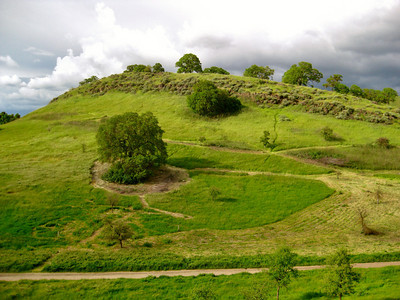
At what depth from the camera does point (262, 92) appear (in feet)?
327

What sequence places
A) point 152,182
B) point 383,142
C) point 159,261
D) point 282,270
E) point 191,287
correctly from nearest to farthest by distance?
point 282,270 → point 191,287 → point 159,261 → point 152,182 → point 383,142

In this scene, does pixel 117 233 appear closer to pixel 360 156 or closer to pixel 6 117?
pixel 360 156

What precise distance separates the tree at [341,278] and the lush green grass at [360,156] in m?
42.8

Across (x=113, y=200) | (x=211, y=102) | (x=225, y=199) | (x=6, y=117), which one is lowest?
(x=225, y=199)

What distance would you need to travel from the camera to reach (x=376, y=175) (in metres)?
53.1

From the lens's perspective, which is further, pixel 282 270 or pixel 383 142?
pixel 383 142

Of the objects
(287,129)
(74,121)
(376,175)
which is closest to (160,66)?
(74,121)

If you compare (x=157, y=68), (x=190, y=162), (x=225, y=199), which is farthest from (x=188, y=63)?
(x=225, y=199)

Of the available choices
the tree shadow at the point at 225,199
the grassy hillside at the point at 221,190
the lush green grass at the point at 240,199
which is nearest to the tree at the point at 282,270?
the grassy hillside at the point at 221,190

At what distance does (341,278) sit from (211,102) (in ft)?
239

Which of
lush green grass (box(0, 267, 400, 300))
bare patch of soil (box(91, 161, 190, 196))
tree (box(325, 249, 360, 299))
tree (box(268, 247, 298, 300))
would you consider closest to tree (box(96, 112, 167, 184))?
bare patch of soil (box(91, 161, 190, 196))

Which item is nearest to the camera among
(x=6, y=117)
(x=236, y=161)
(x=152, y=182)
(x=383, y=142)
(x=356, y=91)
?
(x=152, y=182)

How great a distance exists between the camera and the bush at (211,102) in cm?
8688

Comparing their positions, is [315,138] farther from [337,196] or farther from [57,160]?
[57,160]
